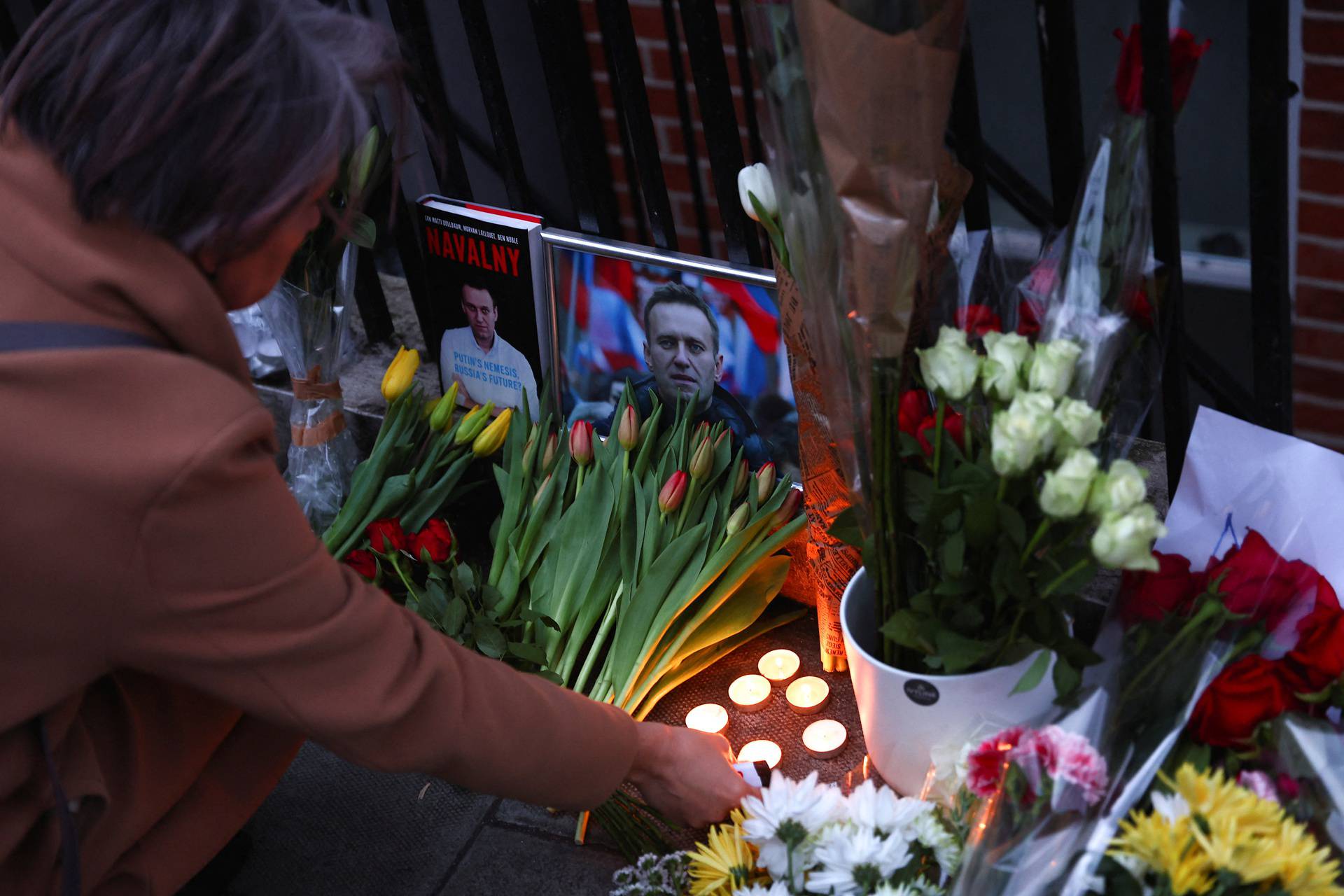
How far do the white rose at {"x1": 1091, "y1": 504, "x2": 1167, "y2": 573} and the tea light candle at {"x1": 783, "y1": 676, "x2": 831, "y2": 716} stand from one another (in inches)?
26.2

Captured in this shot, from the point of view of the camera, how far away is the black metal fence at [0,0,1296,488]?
123 cm

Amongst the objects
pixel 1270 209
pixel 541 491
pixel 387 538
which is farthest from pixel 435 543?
pixel 1270 209

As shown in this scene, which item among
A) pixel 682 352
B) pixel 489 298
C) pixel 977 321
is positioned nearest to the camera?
pixel 977 321

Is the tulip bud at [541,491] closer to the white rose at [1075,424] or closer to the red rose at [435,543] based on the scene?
the red rose at [435,543]

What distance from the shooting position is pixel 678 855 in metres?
1.27

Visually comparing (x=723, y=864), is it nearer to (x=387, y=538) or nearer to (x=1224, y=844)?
(x=1224, y=844)

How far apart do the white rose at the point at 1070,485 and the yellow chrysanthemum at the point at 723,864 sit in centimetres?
46

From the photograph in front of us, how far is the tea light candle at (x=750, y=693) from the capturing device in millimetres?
1610

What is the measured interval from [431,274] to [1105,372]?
3.46 feet

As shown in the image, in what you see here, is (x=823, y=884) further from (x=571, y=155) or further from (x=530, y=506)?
(x=571, y=155)

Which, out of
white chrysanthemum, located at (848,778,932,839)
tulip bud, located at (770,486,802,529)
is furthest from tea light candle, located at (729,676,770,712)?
white chrysanthemum, located at (848,778,932,839)

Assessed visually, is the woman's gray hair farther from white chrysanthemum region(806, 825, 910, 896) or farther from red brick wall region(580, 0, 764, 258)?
red brick wall region(580, 0, 764, 258)

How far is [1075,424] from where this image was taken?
3.30ft

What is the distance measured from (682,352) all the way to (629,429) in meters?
0.13
